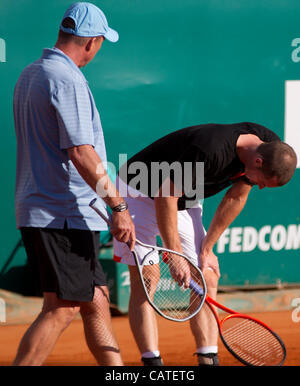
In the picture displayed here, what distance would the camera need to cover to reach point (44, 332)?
2.91m

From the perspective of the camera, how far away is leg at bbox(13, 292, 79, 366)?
2.90 meters

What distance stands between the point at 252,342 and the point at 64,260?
1.12m

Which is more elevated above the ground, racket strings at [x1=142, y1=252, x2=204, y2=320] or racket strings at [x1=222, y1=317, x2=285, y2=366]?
racket strings at [x1=142, y1=252, x2=204, y2=320]

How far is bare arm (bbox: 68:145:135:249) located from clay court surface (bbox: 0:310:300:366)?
5.31ft

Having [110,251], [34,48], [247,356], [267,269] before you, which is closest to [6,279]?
[110,251]

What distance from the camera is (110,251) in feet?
18.5

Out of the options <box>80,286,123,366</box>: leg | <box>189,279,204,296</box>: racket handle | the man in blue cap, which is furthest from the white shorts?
the man in blue cap

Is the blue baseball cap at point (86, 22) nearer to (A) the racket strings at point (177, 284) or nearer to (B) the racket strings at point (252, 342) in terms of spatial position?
(A) the racket strings at point (177, 284)

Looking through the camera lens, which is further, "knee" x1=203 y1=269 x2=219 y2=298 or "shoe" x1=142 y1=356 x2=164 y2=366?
"knee" x1=203 y1=269 x2=219 y2=298

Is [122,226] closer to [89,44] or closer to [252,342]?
[89,44]

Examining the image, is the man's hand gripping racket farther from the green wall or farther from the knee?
the green wall

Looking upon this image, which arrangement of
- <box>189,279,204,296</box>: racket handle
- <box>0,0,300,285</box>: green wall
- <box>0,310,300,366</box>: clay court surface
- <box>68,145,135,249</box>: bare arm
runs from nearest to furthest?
<box>68,145,135,249</box>: bare arm, <box>189,279,204,296</box>: racket handle, <box>0,310,300,366</box>: clay court surface, <box>0,0,300,285</box>: green wall

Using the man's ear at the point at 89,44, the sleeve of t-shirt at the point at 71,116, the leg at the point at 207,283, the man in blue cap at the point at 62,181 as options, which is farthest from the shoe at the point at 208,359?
the man's ear at the point at 89,44
